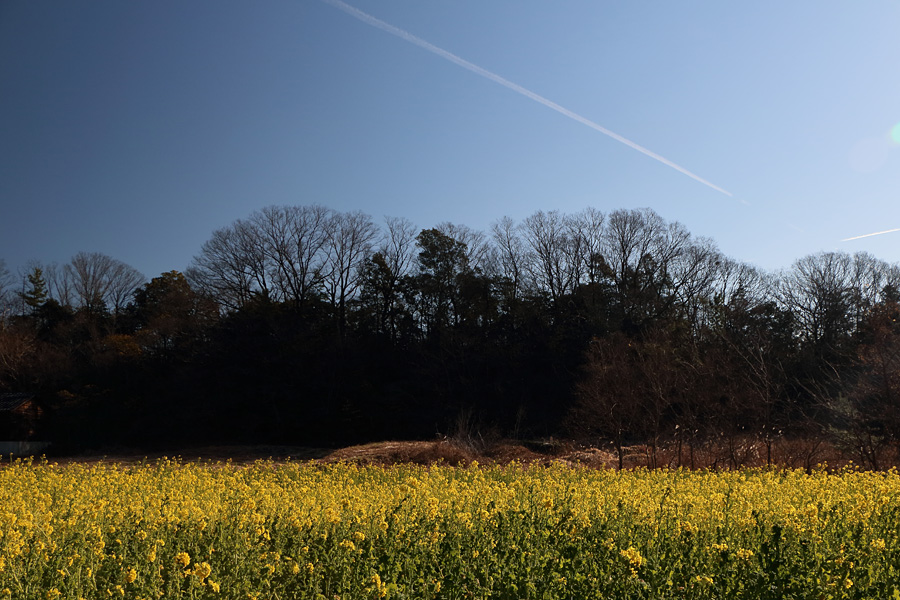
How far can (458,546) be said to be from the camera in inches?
183

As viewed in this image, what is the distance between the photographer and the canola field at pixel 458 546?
389 cm

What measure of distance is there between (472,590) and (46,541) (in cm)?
323

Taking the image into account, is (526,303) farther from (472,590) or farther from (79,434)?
(472,590)

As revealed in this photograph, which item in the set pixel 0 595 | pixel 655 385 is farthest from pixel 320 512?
pixel 655 385

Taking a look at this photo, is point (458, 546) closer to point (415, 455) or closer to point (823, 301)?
point (415, 455)


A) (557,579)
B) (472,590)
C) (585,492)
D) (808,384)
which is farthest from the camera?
(808,384)

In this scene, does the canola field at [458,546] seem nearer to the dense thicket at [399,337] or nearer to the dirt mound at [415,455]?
the dirt mound at [415,455]

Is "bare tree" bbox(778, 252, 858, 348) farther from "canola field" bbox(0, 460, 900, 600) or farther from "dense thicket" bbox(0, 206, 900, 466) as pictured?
"canola field" bbox(0, 460, 900, 600)

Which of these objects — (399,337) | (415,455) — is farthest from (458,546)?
(399,337)

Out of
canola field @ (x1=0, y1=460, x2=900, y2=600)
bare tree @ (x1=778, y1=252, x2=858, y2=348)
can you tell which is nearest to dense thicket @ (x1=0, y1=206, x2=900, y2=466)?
bare tree @ (x1=778, y1=252, x2=858, y2=348)

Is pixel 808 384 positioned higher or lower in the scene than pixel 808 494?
higher

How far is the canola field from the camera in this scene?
153 inches

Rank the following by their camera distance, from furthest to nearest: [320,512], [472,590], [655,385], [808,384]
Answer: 1. [808,384]
2. [655,385]
3. [320,512]
4. [472,590]

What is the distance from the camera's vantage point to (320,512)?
605 cm
